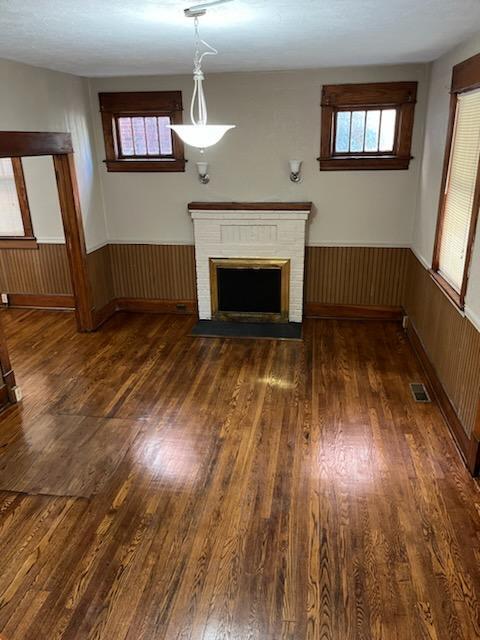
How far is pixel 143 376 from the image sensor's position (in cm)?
435

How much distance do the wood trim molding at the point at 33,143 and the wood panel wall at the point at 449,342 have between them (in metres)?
3.68

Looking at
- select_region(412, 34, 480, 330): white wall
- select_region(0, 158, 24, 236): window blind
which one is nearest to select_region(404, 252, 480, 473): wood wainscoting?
select_region(412, 34, 480, 330): white wall

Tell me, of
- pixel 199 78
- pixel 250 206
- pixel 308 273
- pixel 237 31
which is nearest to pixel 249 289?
pixel 308 273

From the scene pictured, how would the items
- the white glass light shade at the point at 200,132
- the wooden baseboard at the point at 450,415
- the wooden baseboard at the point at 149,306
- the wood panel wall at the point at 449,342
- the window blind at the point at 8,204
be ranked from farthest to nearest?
the wooden baseboard at the point at 149,306, the window blind at the point at 8,204, the wood panel wall at the point at 449,342, the wooden baseboard at the point at 450,415, the white glass light shade at the point at 200,132

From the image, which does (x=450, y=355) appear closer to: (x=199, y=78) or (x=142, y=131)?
(x=199, y=78)

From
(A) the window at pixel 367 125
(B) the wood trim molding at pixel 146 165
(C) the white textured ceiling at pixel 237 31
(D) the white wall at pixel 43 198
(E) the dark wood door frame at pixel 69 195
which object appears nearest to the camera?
(C) the white textured ceiling at pixel 237 31

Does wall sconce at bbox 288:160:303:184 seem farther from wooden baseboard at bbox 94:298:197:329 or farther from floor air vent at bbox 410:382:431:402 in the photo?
floor air vent at bbox 410:382:431:402

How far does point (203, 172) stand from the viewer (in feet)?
17.3

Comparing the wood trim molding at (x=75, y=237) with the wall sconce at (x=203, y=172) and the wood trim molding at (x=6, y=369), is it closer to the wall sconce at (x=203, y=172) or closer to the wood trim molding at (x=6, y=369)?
the wall sconce at (x=203, y=172)

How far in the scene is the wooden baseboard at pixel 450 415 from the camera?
9.81 ft

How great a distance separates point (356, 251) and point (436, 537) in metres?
3.45

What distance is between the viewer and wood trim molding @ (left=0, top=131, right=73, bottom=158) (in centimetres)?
382

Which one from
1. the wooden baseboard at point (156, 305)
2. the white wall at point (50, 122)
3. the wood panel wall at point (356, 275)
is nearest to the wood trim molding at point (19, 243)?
the white wall at point (50, 122)

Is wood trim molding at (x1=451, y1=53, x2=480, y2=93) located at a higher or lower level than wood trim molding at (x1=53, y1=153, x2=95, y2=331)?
higher
